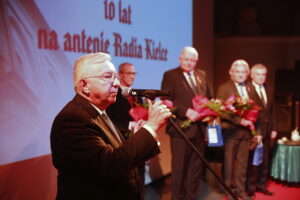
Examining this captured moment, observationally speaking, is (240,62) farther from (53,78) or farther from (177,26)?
(53,78)

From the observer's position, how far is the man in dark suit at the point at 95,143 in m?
1.54

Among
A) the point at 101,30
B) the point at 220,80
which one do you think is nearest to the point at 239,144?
the point at 101,30

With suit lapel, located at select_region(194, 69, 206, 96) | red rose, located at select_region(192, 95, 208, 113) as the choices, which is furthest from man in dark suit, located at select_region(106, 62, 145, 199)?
suit lapel, located at select_region(194, 69, 206, 96)

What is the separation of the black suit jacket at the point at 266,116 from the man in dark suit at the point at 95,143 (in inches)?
121

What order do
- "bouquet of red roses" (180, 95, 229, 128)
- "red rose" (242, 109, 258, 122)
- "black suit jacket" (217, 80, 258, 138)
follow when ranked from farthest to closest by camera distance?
"black suit jacket" (217, 80, 258, 138) → "red rose" (242, 109, 258, 122) → "bouquet of red roses" (180, 95, 229, 128)

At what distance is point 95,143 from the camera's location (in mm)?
1548

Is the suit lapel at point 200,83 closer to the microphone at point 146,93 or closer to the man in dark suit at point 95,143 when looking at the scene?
the microphone at point 146,93

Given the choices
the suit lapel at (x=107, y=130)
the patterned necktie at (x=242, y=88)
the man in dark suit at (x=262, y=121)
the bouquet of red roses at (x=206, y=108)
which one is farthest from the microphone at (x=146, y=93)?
the man in dark suit at (x=262, y=121)

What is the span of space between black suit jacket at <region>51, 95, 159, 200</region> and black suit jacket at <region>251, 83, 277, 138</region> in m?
3.11

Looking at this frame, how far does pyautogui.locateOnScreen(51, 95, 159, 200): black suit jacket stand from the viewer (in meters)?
1.53

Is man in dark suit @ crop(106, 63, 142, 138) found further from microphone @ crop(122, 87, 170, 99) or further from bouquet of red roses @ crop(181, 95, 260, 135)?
microphone @ crop(122, 87, 170, 99)

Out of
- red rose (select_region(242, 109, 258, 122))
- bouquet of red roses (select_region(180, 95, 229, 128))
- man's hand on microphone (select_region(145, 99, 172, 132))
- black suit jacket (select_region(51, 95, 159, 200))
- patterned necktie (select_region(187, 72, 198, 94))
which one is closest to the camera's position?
black suit jacket (select_region(51, 95, 159, 200))

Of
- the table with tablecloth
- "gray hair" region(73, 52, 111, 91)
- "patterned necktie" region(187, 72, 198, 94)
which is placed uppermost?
"gray hair" region(73, 52, 111, 91)

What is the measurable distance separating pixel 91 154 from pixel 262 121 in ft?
11.0
